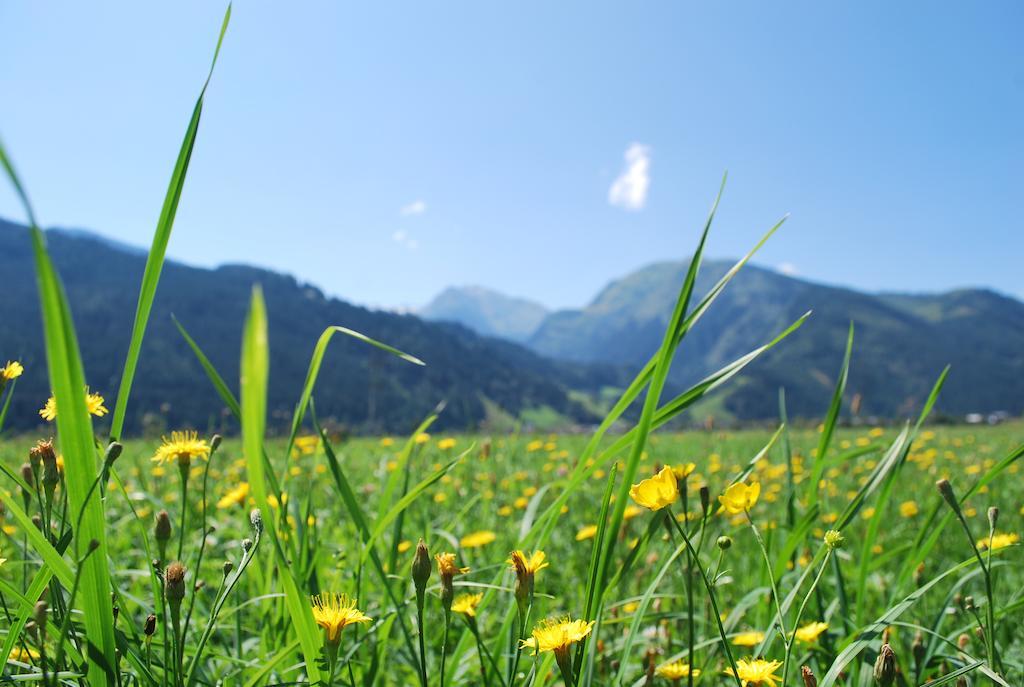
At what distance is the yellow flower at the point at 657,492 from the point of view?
989 mm

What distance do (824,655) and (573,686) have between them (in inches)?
31.4

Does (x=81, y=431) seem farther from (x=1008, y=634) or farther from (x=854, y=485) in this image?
(x=854, y=485)

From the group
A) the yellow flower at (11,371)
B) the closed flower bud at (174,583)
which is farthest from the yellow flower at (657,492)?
the yellow flower at (11,371)

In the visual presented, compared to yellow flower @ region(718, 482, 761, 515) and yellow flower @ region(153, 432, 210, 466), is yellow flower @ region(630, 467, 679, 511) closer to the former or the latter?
yellow flower @ region(718, 482, 761, 515)

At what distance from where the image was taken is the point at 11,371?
1.04 m

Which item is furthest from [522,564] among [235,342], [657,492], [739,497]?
[235,342]

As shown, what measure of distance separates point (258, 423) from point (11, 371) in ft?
2.50

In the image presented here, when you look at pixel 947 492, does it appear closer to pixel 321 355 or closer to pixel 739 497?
pixel 739 497

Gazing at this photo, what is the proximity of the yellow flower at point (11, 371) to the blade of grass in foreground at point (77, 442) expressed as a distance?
39cm

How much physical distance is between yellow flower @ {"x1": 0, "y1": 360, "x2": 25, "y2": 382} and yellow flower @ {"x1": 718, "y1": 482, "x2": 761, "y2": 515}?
1180 millimetres

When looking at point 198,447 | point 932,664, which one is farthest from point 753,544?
point 198,447

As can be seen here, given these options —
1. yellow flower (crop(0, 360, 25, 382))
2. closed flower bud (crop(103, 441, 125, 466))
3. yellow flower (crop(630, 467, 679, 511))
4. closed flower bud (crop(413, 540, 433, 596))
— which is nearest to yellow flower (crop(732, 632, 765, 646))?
yellow flower (crop(630, 467, 679, 511))

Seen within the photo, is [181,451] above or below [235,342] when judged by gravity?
above

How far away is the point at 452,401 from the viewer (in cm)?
11975
